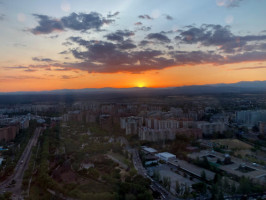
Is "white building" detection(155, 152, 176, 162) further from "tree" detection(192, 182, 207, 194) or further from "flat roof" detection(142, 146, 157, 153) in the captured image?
"tree" detection(192, 182, 207, 194)

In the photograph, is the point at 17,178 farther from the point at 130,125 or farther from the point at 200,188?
the point at 130,125

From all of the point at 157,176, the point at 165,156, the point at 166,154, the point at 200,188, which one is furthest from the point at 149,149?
the point at 200,188

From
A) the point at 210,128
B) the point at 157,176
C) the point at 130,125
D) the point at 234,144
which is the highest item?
the point at 130,125

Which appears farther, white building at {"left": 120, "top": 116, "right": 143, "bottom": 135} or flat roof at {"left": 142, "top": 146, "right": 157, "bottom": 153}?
white building at {"left": 120, "top": 116, "right": 143, "bottom": 135}

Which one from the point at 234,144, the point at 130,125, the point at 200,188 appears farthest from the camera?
the point at 130,125

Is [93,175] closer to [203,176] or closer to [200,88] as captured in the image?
[203,176]

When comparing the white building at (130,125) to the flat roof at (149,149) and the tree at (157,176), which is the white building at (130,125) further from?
the tree at (157,176)

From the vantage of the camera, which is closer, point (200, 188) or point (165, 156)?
point (200, 188)

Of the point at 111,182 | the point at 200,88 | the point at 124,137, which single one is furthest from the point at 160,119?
the point at 200,88

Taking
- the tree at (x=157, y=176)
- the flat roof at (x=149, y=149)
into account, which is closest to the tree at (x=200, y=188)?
the tree at (x=157, y=176)

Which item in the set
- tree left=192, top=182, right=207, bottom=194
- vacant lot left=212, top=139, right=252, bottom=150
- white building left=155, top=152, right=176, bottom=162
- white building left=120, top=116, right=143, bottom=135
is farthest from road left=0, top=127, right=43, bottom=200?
vacant lot left=212, top=139, right=252, bottom=150

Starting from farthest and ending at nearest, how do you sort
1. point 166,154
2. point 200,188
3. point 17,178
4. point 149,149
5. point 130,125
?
1. point 130,125
2. point 149,149
3. point 166,154
4. point 17,178
5. point 200,188
